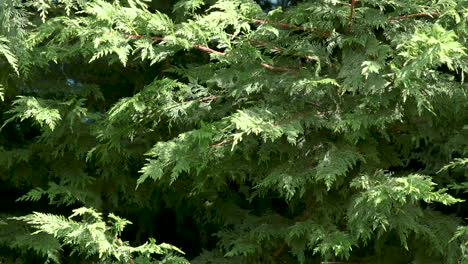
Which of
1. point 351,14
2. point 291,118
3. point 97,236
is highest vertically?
point 351,14

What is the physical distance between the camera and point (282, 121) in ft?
11.2

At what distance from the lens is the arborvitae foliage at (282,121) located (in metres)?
3.29

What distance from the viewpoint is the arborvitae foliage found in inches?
130

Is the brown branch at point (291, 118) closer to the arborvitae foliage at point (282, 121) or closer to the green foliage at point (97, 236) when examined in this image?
the arborvitae foliage at point (282, 121)

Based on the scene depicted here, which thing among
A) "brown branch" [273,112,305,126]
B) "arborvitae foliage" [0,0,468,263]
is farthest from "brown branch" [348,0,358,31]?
"brown branch" [273,112,305,126]

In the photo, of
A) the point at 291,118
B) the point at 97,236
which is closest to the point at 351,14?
the point at 291,118

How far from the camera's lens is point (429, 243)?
11.9 feet

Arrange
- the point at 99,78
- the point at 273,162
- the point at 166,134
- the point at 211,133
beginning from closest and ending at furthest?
the point at 211,133 → the point at 273,162 → the point at 166,134 → the point at 99,78

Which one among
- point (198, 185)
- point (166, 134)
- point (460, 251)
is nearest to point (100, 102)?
point (166, 134)

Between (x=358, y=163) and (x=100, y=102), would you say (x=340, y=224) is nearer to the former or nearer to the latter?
(x=358, y=163)

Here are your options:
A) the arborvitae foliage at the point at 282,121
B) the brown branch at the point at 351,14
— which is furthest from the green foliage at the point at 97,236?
the brown branch at the point at 351,14

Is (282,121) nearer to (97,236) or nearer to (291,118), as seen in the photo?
(291,118)

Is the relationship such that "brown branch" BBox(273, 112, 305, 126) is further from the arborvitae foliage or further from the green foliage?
the green foliage

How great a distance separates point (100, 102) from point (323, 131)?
2.24 meters
